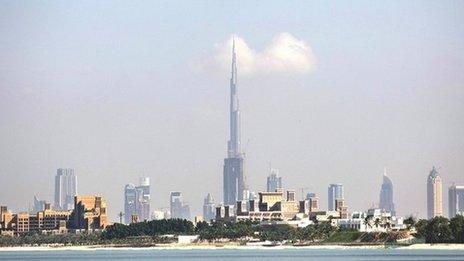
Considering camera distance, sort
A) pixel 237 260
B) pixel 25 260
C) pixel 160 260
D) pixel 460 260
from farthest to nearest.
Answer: pixel 25 260 < pixel 160 260 < pixel 237 260 < pixel 460 260

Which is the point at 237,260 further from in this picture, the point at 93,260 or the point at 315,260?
the point at 93,260

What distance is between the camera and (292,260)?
152 meters

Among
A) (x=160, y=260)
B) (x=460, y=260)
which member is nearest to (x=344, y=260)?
(x=460, y=260)

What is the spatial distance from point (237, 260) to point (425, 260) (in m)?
23.4

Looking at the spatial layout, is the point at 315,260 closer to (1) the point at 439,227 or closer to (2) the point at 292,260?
(2) the point at 292,260

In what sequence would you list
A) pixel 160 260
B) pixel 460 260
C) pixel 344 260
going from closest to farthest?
pixel 460 260 → pixel 344 260 → pixel 160 260

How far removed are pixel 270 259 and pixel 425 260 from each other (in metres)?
21.7

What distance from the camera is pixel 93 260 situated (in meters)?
173

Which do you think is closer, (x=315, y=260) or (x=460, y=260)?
(x=460, y=260)

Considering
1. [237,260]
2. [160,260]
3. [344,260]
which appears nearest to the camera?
[344,260]

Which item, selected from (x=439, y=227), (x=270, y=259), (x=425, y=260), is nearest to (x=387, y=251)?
(x=439, y=227)

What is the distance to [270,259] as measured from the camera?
157625 millimetres

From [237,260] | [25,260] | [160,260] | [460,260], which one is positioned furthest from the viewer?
[25,260]

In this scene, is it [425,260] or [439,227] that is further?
[439,227]
